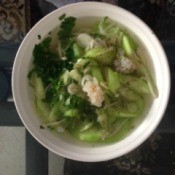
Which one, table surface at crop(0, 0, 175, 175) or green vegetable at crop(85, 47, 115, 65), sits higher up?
green vegetable at crop(85, 47, 115, 65)

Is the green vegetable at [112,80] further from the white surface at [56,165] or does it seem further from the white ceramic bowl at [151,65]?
the white surface at [56,165]

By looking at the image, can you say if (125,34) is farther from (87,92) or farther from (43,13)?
(43,13)

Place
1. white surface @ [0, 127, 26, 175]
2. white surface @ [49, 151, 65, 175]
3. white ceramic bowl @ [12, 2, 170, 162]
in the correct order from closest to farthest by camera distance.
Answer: white ceramic bowl @ [12, 2, 170, 162] → white surface @ [49, 151, 65, 175] → white surface @ [0, 127, 26, 175]

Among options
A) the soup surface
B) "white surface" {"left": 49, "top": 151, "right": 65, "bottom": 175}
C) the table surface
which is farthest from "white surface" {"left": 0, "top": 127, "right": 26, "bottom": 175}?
the soup surface

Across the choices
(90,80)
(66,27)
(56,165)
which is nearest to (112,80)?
(90,80)

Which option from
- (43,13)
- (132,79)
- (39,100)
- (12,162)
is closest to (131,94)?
(132,79)

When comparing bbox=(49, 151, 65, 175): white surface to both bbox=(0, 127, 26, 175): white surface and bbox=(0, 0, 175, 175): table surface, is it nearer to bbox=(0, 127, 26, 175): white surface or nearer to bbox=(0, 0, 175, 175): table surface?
bbox=(0, 0, 175, 175): table surface

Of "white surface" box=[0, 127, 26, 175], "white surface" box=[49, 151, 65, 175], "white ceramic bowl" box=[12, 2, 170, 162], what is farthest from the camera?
"white surface" box=[0, 127, 26, 175]

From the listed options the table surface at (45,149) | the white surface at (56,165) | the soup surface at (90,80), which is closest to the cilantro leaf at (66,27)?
the soup surface at (90,80)

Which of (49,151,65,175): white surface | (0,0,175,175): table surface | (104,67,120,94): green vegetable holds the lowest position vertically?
(49,151,65,175): white surface
